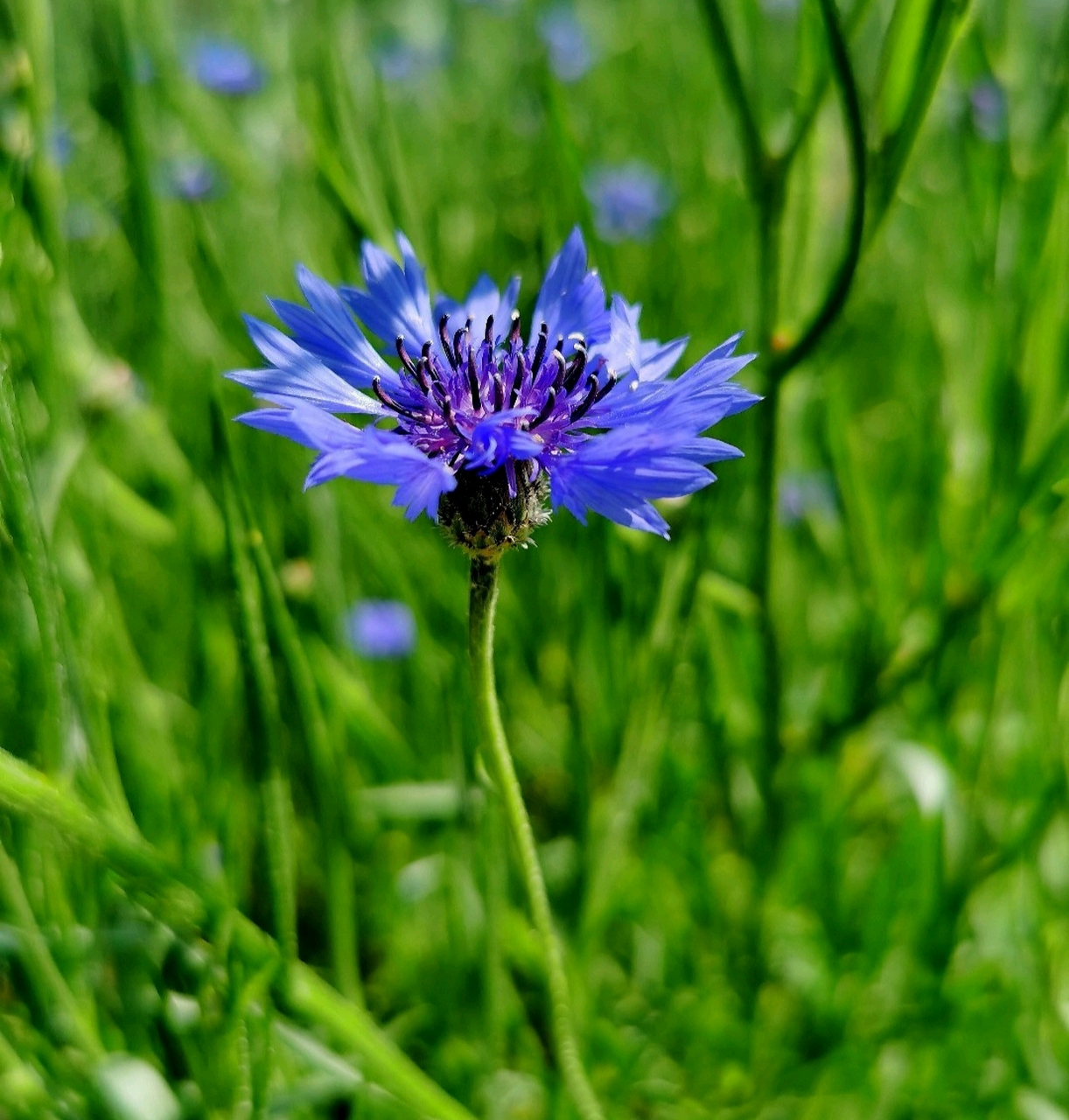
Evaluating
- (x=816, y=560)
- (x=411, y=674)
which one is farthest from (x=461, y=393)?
Answer: (x=816, y=560)

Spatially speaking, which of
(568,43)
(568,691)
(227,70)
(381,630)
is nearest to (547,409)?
(568,691)

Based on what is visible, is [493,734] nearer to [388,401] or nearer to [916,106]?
[388,401]

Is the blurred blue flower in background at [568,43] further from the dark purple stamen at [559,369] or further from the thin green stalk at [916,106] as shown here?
the dark purple stamen at [559,369]

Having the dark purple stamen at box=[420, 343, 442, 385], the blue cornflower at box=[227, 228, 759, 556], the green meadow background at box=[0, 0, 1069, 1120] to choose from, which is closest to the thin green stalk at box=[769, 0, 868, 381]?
the green meadow background at box=[0, 0, 1069, 1120]

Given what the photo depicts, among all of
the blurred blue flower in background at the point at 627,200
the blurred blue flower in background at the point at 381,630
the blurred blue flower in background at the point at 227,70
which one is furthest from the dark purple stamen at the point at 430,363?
the blurred blue flower in background at the point at 227,70

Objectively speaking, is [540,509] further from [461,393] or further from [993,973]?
[993,973]
